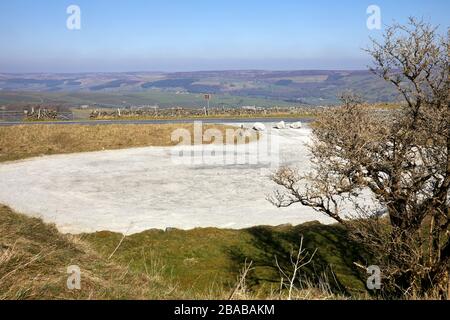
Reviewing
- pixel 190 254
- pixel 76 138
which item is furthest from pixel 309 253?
pixel 76 138

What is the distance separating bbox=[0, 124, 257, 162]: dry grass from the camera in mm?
46531

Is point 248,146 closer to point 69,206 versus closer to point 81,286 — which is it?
point 69,206

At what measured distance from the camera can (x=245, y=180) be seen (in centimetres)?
3409

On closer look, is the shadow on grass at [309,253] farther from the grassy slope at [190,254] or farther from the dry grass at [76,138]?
the dry grass at [76,138]

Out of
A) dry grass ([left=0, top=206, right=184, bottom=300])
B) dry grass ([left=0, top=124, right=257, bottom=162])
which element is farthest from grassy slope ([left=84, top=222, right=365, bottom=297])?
dry grass ([left=0, top=124, right=257, bottom=162])

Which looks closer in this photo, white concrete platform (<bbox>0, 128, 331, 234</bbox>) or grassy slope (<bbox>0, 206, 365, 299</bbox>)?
grassy slope (<bbox>0, 206, 365, 299</bbox>)

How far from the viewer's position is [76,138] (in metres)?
49.2

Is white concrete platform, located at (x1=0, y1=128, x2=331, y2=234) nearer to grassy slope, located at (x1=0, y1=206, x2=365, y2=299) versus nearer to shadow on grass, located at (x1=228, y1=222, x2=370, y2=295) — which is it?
grassy slope, located at (x1=0, y1=206, x2=365, y2=299)

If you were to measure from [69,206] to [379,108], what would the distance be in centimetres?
1917

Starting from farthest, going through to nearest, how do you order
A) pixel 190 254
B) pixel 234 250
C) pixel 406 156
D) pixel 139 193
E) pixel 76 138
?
pixel 76 138 → pixel 139 193 → pixel 234 250 → pixel 190 254 → pixel 406 156

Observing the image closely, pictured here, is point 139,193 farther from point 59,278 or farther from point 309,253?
point 59,278

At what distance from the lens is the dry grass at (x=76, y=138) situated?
46531 millimetres

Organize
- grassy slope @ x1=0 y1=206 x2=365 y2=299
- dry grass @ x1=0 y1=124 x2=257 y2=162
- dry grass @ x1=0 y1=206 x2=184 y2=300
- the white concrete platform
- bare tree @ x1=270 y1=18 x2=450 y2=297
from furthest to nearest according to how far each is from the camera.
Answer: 1. dry grass @ x1=0 y1=124 x2=257 y2=162
2. the white concrete platform
3. bare tree @ x1=270 y1=18 x2=450 y2=297
4. grassy slope @ x1=0 y1=206 x2=365 y2=299
5. dry grass @ x1=0 y1=206 x2=184 y2=300
